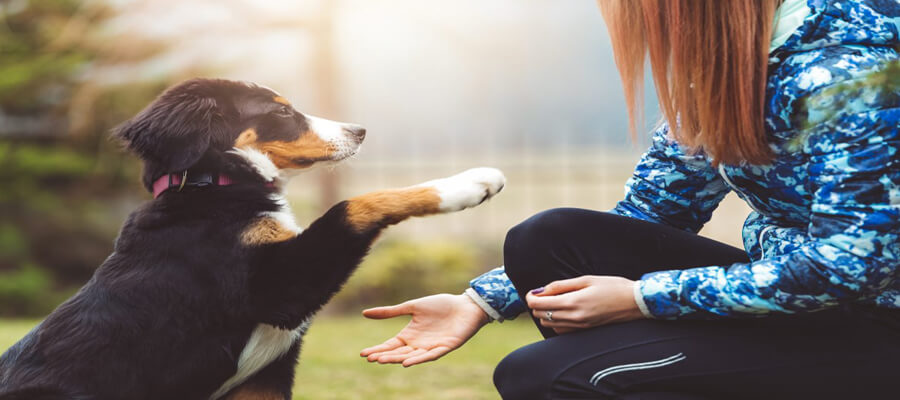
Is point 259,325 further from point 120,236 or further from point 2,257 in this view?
point 2,257

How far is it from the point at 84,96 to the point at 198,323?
294 inches

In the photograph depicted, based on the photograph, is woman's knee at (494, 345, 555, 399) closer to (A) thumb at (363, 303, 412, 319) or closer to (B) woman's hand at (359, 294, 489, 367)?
(B) woman's hand at (359, 294, 489, 367)

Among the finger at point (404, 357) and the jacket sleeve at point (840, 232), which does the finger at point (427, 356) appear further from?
the jacket sleeve at point (840, 232)

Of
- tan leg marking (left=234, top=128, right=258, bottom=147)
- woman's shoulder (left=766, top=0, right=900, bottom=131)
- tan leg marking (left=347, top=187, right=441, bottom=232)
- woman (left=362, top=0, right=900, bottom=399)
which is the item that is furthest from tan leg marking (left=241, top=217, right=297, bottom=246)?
woman's shoulder (left=766, top=0, right=900, bottom=131)

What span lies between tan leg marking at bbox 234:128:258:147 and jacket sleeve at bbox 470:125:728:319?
Result: 82 cm

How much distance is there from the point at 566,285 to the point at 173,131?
Answer: 119 cm

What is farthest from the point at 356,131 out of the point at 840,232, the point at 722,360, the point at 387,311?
the point at 840,232

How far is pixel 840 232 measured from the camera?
1521 millimetres

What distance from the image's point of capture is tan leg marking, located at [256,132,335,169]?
8.38ft

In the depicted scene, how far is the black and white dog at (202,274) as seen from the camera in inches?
80.3

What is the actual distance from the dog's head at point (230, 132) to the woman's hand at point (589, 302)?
1.05 metres

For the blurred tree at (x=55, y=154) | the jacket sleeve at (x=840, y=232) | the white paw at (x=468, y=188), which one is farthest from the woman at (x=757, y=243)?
the blurred tree at (x=55, y=154)

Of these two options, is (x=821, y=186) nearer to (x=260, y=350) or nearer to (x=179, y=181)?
(x=260, y=350)

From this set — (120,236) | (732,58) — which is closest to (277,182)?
(120,236)
